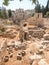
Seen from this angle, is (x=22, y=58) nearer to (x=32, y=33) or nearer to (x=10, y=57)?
(x=10, y=57)

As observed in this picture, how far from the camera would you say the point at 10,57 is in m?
9.48

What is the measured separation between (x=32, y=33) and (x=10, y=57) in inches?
326

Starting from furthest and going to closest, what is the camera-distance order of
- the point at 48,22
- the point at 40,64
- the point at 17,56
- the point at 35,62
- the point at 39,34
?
1. the point at 48,22
2. the point at 39,34
3. the point at 17,56
4. the point at 35,62
5. the point at 40,64

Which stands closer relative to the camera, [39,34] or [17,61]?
[17,61]

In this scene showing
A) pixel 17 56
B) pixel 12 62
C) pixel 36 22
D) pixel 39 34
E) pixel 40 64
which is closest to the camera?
pixel 40 64

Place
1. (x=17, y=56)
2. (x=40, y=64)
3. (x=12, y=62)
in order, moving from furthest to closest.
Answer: (x=17, y=56), (x=12, y=62), (x=40, y=64)

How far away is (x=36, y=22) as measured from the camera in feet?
78.6

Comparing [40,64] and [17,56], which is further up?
[40,64]

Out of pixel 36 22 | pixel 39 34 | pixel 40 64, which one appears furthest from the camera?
pixel 36 22

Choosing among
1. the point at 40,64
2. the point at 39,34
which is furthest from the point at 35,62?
the point at 39,34

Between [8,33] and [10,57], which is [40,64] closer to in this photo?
[10,57]

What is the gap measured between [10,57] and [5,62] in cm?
81

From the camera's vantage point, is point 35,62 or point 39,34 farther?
point 39,34

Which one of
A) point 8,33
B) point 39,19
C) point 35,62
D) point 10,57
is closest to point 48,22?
point 39,19
